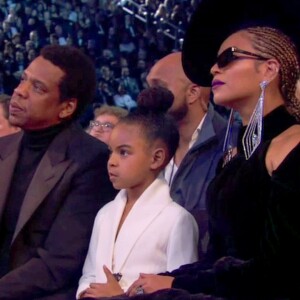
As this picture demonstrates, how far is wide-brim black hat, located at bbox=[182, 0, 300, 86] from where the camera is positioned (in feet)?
6.23

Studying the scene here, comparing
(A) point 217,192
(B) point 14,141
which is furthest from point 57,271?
(A) point 217,192

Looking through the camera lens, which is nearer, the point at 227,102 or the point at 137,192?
the point at 227,102

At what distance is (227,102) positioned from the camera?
6.27ft

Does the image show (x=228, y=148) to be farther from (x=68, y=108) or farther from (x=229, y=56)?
(x=68, y=108)

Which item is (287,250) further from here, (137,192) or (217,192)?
(137,192)

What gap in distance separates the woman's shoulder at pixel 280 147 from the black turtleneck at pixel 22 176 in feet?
3.28

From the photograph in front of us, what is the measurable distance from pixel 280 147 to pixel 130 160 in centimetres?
70

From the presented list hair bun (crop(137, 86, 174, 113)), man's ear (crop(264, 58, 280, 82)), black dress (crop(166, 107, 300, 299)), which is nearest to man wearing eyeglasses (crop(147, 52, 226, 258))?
hair bun (crop(137, 86, 174, 113))

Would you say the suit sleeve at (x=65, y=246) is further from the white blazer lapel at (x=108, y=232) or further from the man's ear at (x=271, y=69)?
the man's ear at (x=271, y=69)

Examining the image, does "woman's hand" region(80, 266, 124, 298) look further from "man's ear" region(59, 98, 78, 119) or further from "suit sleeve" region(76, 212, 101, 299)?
"man's ear" region(59, 98, 78, 119)

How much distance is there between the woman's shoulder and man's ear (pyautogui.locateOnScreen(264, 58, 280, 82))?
0.18 metres

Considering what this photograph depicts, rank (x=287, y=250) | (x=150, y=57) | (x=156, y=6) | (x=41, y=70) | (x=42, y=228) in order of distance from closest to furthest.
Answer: (x=287, y=250) → (x=42, y=228) → (x=41, y=70) → (x=150, y=57) → (x=156, y=6)

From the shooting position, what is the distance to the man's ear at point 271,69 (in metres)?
1.86

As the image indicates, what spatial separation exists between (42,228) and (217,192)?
29.0 inches
